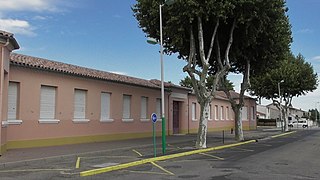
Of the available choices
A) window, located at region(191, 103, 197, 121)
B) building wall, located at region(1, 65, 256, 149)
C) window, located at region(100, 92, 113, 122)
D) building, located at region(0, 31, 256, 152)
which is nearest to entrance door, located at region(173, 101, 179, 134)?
building wall, located at region(1, 65, 256, 149)

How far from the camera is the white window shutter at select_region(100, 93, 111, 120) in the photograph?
2631 cm

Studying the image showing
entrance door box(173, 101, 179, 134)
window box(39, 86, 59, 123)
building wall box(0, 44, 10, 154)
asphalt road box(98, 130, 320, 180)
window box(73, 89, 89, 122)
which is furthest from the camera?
entrance door box(173, 101, 179, 134)

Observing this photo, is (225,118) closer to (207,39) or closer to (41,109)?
(207,39)

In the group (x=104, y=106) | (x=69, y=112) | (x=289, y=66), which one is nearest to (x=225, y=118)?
(x=289, y=66)

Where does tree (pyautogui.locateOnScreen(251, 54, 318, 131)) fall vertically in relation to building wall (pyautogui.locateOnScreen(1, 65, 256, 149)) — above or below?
above

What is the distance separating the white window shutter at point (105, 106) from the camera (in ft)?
86.3

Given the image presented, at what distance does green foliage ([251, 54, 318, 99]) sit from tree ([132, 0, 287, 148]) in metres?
22.0

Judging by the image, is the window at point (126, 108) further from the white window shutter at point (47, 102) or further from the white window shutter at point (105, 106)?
the white window shutter at point (47, 102)

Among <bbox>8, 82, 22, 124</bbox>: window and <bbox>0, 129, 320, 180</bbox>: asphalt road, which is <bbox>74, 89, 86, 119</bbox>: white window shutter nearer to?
<bbox>8, 82, 22, 124</bbox>: window

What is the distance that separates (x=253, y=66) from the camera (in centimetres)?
2923

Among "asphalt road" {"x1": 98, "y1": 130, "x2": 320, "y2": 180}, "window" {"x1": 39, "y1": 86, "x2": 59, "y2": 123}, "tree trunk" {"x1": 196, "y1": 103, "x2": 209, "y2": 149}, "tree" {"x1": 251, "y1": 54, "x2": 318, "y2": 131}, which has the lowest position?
"asphalt road" {"x1": 98, "y1": 130, "x2": 320, "y2": 180}

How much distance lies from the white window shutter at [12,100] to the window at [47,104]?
1695mm

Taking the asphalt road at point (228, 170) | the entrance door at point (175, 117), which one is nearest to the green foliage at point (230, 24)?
the asphalt road at point (228, 170)

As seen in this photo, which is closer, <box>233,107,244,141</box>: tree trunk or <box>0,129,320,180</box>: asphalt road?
<box>0,129,320,180</box>: asphalt road
